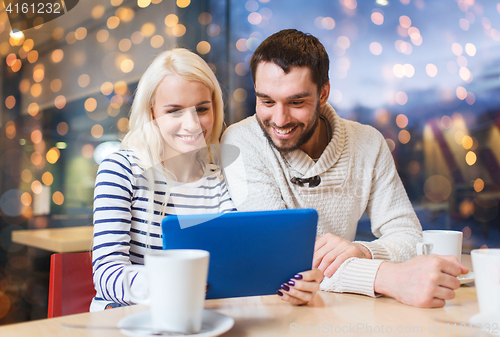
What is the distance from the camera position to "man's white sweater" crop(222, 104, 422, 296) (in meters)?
1.17

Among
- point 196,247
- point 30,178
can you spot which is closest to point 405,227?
point 196,247

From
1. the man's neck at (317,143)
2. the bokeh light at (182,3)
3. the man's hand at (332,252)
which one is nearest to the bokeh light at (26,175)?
the man's neck at (317,143)

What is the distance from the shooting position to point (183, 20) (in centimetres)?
221

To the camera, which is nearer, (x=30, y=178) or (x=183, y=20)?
(x=30, y=178)

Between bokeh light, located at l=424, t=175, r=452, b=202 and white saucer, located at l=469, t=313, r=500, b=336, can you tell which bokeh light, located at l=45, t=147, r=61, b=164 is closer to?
white saucer, located at l=469, t=313, r=500, b=336

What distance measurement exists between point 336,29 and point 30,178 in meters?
1.75

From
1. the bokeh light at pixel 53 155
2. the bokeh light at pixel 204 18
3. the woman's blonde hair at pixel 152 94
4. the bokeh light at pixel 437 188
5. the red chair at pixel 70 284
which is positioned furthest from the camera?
the bokeh light at pixel 204 18

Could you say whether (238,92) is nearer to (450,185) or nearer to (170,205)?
(450,185)

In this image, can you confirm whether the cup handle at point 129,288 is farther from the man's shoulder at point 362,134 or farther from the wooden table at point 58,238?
the man's shoulder at point 362,134

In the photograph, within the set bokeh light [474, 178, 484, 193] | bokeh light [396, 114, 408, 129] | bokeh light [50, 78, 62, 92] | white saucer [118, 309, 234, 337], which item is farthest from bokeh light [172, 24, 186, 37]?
white saucer [118, 309, 234, 337]

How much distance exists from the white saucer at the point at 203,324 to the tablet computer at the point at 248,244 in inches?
3.3

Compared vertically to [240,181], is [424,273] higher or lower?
lower

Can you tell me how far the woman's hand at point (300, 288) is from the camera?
24.4 inches

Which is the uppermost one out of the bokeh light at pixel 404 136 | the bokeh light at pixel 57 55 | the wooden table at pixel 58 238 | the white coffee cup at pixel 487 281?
the bokeh light at pixel 57 55
